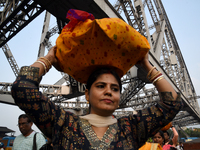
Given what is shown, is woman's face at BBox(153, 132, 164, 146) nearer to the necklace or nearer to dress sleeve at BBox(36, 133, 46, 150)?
dress sleeve at BBox(36, 133, 46, 150)

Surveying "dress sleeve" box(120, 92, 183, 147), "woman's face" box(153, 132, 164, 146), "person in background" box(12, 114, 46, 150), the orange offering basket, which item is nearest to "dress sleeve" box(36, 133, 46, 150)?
"person in background" box(12, 114, 46, 150)

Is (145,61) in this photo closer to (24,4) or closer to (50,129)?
(50,129)

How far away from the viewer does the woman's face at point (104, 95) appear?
4.40 ft

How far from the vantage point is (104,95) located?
1.35 m

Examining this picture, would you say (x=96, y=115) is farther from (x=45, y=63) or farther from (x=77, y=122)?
(x=45, y=63)

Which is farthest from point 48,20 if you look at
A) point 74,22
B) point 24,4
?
point 74,22

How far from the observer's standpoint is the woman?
114cm

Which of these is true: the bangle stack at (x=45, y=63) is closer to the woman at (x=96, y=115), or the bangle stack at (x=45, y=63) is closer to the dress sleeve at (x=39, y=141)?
the woman at (x=96, y=115)

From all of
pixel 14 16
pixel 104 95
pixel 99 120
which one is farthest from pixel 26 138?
pixel 14 16

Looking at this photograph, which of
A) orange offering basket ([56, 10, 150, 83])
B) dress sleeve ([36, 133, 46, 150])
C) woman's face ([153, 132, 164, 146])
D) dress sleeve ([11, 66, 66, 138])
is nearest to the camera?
dress sleeve ([11, 66, 66, 138])

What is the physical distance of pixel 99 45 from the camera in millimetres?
1364

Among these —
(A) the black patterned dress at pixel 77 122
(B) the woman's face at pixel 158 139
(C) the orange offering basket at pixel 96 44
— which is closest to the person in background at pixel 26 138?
(A) the black patterned dress at pixel 77 122

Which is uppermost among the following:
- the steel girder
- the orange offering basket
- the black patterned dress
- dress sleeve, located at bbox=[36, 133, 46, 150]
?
the steel girder

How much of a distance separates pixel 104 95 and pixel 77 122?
338 millimetres
